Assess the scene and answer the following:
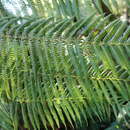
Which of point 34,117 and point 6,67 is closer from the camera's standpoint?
point 6,67

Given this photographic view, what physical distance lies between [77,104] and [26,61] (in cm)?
26

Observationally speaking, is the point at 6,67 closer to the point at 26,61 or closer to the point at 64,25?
the point at 26,61

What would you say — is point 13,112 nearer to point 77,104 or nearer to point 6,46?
point 77,104

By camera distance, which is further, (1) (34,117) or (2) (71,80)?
(1) (34,117)

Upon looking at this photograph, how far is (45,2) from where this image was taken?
68 cm

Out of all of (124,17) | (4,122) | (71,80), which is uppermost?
(124,17)

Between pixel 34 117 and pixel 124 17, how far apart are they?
44 cm

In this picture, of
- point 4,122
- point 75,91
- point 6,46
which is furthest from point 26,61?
point 4,122

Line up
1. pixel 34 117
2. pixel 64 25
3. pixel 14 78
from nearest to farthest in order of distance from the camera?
pixel 64 25 → pixel 14 78 → pixel 34 117

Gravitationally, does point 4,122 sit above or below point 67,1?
below

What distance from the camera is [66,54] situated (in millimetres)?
603

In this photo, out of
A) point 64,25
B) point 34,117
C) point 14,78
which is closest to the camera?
point 64,25

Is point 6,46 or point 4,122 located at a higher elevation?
point 6,46

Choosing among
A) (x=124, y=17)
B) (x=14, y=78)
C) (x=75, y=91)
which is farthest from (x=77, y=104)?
(x=124, y=17)
